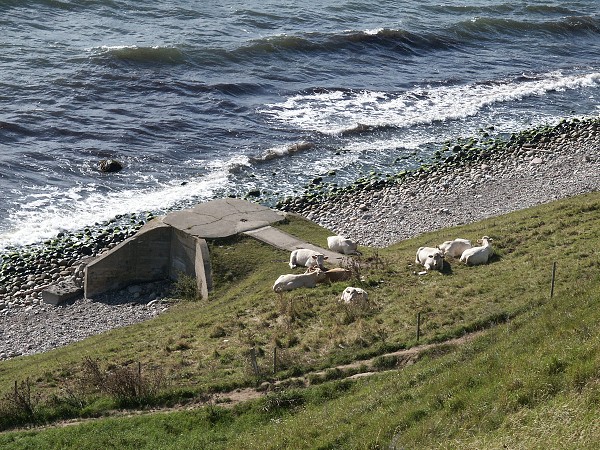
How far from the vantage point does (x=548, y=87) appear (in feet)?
194

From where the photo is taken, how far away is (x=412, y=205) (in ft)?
126

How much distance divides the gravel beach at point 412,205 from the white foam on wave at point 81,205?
426 centimetres

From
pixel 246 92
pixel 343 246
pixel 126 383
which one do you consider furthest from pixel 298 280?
pixel 246 92

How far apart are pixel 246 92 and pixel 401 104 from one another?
9404mm

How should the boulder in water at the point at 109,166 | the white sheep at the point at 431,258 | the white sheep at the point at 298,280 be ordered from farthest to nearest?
the boulder in water at the point at 109,166 → the white sheep at the point at 431,258 → the white sheep at the point at 298,280

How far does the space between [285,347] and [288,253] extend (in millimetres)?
7407

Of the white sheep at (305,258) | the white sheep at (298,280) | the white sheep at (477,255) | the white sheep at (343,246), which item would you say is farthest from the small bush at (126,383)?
the white sheep at (477,255)

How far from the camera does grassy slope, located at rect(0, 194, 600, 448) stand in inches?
577

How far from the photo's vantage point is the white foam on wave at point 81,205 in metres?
36.5

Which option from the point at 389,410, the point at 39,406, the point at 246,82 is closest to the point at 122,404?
the point at 39,406

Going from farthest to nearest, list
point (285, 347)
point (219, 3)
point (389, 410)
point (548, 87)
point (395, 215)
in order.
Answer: point (219, 3) → point (548, 87) → point (395, 215) → point (285, 347) → point (389, 410)

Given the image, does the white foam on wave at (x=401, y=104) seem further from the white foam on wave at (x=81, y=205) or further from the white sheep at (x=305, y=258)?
the white sheep at (x=305, y=258)

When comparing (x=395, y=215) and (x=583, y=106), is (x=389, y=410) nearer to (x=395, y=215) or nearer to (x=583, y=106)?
(x=395, y=215)

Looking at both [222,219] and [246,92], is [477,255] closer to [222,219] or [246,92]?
[222,219]
